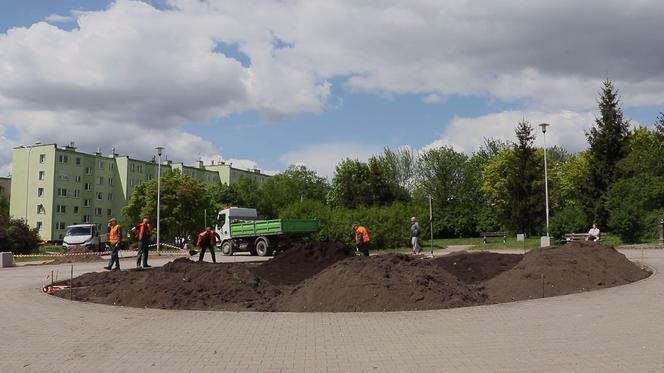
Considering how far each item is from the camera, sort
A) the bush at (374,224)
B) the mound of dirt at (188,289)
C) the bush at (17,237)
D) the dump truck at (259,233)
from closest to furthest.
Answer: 1. the mound of dirt at (188,289)
2. the dump truck at (259,233)
3. the bush at (374,224)
4. the bush at (17,237)

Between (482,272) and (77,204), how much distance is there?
87241mm

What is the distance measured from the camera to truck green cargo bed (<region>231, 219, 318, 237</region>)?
3203 centimetres

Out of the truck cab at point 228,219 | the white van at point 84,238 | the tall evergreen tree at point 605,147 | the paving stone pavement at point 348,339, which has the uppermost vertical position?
the tall evergreen tree at point 605,147

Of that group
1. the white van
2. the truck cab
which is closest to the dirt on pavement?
the truck cab

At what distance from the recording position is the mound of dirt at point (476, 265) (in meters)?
14.7

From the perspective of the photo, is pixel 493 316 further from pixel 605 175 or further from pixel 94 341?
pixel 605 175

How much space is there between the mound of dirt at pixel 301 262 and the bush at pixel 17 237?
96.5 feet

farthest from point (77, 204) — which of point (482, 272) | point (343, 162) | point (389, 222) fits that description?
point (482, 272)

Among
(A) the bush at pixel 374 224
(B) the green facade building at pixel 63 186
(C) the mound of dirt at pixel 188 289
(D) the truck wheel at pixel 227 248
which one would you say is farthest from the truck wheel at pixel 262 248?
(B) the green facade building at pixel 63 186

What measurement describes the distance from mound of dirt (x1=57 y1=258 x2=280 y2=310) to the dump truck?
1808 cm

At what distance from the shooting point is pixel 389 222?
3731 cm

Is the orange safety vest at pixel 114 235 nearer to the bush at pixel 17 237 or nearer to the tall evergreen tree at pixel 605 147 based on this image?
the bush at pixel 17 237

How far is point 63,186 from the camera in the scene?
290 feet

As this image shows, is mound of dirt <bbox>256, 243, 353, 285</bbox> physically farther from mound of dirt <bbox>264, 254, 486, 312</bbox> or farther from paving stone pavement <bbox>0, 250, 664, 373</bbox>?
paving stone pavement <bbox>0, 250, 664, 373</bbox>
